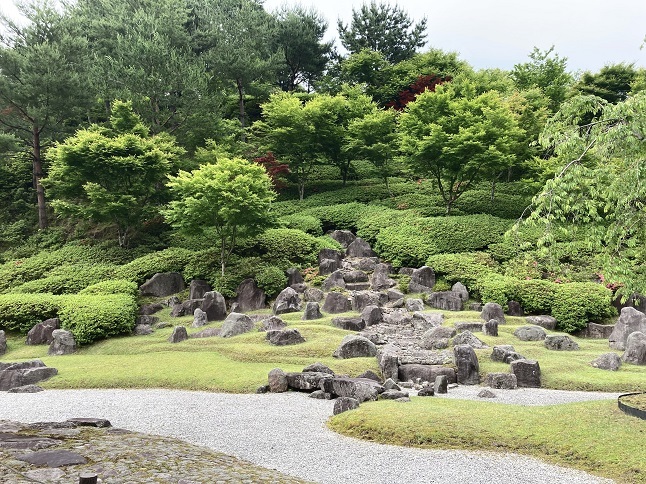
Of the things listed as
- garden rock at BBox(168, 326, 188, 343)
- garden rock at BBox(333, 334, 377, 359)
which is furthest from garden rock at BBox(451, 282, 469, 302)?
garden rock at BBox(168, 326, 188, 343)

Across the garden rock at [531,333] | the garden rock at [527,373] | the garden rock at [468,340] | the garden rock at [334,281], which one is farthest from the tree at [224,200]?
the garden rock at [527,373]

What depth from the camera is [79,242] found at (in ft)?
87.8

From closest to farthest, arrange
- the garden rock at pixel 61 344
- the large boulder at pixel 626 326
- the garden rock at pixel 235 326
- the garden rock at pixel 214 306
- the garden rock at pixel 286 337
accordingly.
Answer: the large boulder at pixel 626 326 < the garden rock at pixel 286 337 < the garden rock at pixel 61 344 < the garden rock at pixel 235 326 < the garden rock at pixel 214 306

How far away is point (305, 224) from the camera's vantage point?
A: 89.4ft

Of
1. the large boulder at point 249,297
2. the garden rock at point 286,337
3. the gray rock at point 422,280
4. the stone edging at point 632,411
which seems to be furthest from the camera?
the gray rock at point 422,280

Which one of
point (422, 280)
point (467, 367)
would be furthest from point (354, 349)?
point (422, 280)

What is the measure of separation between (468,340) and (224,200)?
11076mm

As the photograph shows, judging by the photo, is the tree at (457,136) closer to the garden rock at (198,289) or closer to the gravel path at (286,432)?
the garden rock at (198,289)

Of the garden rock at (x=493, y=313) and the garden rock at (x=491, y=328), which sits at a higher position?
the garden rock at (x=493, y=313)

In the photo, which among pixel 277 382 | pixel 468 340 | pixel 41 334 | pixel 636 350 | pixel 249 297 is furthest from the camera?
pixel 249 297

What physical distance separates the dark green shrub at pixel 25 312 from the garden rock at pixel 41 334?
897 mm

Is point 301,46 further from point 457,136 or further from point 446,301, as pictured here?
point 446,301

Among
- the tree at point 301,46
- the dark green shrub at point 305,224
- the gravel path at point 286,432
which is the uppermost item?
the tree at point 301,46

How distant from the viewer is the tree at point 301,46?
45062 mm
